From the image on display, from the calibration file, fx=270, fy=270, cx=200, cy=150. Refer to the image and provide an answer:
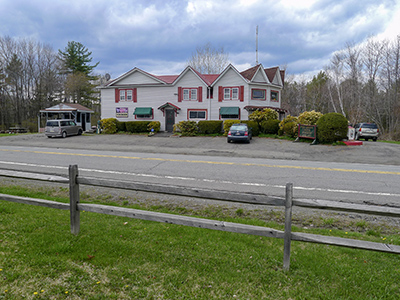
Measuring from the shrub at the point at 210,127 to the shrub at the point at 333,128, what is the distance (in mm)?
10694

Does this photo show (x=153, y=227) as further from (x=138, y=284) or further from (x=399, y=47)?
(x=399, y=47)

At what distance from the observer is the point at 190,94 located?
32.3m

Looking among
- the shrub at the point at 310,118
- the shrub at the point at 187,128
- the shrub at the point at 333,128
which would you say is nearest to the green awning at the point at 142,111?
the shrub at the point at 187,128

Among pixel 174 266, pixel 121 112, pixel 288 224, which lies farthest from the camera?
pixel 121 112

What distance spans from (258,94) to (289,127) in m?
9.46

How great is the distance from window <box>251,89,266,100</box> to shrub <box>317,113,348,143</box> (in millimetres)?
12169

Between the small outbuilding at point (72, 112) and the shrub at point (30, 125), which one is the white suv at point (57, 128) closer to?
the small outbuilding at point (72, 112)

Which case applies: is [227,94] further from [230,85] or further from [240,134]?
[240,134]

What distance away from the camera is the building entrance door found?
3253 centimetres

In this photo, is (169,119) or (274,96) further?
(274,96)

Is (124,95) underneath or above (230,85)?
underneath

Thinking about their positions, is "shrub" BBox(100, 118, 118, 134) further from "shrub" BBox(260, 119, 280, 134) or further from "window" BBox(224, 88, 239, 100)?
"shrub" BBox(260, 119, 280, 134)

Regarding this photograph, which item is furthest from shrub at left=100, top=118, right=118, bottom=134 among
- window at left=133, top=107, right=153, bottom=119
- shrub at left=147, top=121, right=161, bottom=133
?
shrub at left=147, top=121, right=161, bottom=133

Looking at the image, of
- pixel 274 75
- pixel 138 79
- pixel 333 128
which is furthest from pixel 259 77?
pixel 138 79
